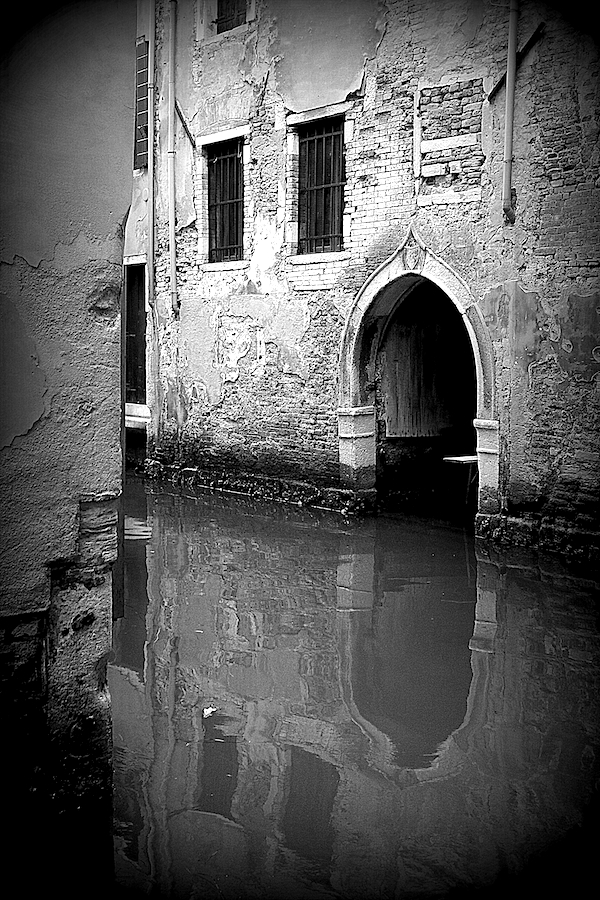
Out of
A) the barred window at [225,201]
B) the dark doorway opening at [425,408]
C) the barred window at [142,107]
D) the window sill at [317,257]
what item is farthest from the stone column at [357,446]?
the barred window at [142,107]

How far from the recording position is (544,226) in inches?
313

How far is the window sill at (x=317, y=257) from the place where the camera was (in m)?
9.76

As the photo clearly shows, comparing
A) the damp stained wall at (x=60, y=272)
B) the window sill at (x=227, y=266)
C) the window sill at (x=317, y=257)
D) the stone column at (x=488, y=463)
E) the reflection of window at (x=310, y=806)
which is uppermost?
the window sill at (x=227, y=266)

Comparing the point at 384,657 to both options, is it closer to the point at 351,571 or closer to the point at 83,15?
the point at 351,571

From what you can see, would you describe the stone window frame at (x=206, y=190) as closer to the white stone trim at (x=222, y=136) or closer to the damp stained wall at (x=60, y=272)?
the white stone trim at (x=222, y=136)

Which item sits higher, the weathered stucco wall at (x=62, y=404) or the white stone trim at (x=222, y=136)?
the white stone trim at (x=222, y=136)

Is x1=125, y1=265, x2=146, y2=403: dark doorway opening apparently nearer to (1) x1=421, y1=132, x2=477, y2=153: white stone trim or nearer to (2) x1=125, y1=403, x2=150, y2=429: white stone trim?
(2) x1=125, y1=403, x2=150, y2=429: white stone trim

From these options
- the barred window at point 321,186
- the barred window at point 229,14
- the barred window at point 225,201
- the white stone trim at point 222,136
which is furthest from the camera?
the barred window at point 225,201

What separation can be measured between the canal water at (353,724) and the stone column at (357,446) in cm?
169

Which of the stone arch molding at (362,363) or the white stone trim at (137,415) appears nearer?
the stone arch molding at (362,363)

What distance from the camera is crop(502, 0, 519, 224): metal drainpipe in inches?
313

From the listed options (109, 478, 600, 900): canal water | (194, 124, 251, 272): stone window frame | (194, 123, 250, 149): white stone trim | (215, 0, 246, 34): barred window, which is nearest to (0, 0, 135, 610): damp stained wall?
(109, 478, 600, 900): canal water

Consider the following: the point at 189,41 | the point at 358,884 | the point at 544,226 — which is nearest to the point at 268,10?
the point at 189,41

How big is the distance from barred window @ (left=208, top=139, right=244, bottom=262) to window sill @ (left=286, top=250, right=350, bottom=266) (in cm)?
110
